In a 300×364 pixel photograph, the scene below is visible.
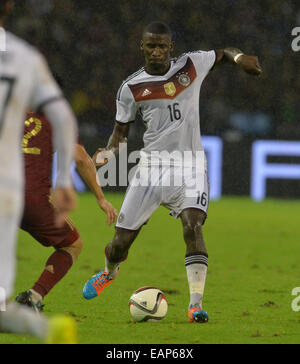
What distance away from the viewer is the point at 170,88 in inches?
262

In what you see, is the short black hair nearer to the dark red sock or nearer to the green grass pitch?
the dark red sock

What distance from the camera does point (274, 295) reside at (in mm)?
7578

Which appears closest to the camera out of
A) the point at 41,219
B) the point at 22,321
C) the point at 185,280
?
the point at 22,321

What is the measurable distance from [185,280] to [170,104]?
2.58 metres

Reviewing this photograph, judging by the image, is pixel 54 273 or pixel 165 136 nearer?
pixel 54 273

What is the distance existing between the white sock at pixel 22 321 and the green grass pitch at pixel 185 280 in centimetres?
167

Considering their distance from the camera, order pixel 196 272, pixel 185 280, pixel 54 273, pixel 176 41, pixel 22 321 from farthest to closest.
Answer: pixel 176 41
pixel 185 280
pixel 196 272
pixel 54 273
pixel 22 321

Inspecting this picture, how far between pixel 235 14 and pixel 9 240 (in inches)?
729

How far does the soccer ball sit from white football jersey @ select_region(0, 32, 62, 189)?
2.77m

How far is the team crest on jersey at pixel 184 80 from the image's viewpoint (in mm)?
6680

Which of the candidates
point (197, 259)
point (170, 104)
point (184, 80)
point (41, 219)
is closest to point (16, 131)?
point (41, 219)

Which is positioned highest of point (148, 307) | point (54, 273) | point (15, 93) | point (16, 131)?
point (54, 273)

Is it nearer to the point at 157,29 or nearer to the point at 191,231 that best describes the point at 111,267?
the point at 191,231

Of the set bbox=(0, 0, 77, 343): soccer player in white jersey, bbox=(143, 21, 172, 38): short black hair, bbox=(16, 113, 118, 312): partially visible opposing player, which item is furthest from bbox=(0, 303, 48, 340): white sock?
bbox=(143, 21, 172, 38): short black hair
